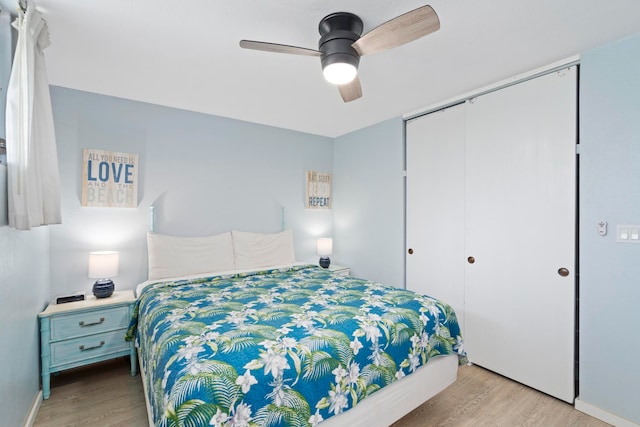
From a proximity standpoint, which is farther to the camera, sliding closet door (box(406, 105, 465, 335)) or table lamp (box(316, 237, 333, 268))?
table lamp (box(316, 237, 333, 268))

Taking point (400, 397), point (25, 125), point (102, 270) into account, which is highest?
point (25, 125)

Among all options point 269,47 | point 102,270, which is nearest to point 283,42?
point 269,47

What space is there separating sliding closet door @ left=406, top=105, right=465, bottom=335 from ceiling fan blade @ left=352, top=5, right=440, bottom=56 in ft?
5.06

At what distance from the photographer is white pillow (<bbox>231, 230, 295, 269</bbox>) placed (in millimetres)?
3309

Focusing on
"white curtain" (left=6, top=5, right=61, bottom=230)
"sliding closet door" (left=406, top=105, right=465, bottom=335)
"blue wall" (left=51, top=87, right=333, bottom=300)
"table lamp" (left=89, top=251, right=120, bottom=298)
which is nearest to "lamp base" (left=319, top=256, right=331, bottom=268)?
"blue wall" (left=51, top=87, right=333, bottom=300)

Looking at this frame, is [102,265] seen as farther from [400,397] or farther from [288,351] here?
[400,397]

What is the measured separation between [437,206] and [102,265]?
3127 mm

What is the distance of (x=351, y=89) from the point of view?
2041mm

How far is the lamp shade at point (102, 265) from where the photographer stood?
2479 millimetres

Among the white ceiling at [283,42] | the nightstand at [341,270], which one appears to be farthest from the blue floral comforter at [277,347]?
the white ceiling at [283,42]

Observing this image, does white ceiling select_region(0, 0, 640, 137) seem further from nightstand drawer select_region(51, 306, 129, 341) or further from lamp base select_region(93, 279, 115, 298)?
nightstand drawer select_region(51, 306, 129, 341)

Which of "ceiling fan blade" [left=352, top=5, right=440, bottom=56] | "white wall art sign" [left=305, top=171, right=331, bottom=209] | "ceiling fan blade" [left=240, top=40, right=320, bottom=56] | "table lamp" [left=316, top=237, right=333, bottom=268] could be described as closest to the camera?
"ceiling fan blade" [left=352, top=5, right=440, bottom=56]

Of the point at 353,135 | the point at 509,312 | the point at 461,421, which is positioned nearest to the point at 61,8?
the point at 353,135

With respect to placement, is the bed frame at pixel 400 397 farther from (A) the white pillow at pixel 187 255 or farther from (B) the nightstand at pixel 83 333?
(A) the white pillow at pixel 187 255
